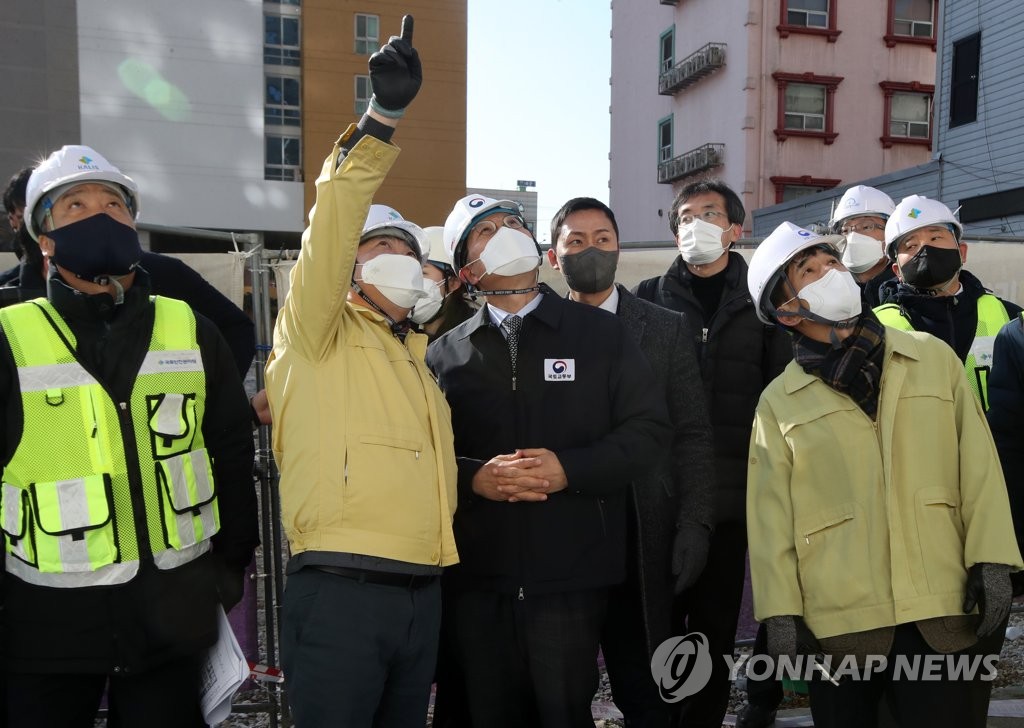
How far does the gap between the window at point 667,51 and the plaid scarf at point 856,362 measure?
2796 cm

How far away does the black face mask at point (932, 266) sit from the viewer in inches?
152

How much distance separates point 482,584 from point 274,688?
185 cm

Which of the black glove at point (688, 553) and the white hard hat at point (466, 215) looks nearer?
the white hard hat at point (466, 215)

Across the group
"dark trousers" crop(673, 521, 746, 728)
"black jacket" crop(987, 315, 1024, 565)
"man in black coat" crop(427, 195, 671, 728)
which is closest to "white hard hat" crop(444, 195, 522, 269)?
"man in black coat" crop(427, 195, 671, 728)

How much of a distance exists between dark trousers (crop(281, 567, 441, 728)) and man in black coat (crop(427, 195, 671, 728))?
36 centimetres

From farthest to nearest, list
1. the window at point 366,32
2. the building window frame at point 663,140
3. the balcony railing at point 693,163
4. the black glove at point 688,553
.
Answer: the window at point 366,32
the building window frame at point 663,140
the balcony railing at point 693,163
the black glove at point 688,553

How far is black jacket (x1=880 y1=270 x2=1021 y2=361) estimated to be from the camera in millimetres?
3895

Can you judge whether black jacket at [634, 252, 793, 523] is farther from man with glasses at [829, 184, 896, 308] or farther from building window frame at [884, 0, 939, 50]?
building window frame at [884, 0, 939, 50]

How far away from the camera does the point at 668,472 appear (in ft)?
10.8

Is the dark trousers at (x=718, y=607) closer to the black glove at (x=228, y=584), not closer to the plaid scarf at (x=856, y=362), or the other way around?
the plaid scarf at (x=856, y=362)

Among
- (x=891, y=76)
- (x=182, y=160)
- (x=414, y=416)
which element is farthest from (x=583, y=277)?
(x=182, y=160)

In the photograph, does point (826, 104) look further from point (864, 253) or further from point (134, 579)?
point (134, 579)

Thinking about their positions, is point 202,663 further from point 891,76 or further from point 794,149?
point 891,76

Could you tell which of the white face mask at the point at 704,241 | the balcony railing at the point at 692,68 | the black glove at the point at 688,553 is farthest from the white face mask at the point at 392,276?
the balcony railing at the point at 692,68
